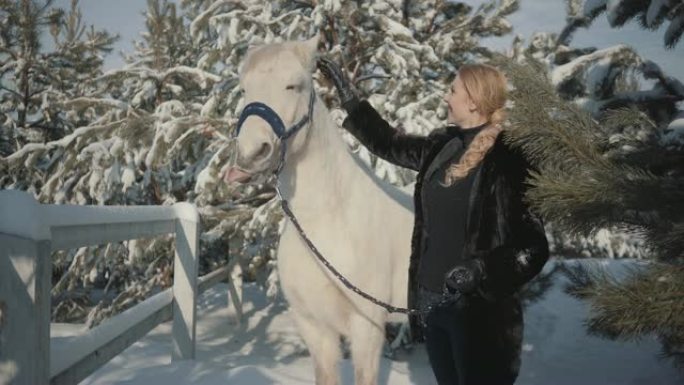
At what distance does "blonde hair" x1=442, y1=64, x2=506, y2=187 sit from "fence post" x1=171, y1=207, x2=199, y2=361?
2.18m

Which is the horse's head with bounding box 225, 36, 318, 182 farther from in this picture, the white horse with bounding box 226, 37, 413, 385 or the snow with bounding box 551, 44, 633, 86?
the snow with bounding box 551, 44, 633, 86

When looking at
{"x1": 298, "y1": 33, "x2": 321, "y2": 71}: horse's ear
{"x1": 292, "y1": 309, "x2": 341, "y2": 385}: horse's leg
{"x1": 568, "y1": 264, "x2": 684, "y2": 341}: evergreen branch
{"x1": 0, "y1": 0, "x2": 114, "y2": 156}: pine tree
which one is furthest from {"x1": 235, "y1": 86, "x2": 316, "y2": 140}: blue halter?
{"x1": 0, "y1": 0, "x2": 114, "y2": 156}: pine tree

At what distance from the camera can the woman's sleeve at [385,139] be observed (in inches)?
87.1

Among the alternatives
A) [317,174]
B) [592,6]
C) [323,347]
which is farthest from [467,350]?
[592,6]

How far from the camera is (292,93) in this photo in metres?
2.01

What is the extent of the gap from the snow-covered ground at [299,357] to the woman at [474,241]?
16.8 inches

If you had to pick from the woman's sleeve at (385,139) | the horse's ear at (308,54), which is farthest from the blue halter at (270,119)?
the woman's sleeve at (385,139)

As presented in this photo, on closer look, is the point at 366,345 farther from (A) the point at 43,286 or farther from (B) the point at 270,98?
(A) the point at 43,286

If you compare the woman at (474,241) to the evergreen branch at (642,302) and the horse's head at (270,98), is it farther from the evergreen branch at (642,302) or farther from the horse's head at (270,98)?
the horse's head at (270,98)

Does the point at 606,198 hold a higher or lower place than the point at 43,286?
higher

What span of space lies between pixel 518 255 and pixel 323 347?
3.91 ft

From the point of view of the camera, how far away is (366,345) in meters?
2.19

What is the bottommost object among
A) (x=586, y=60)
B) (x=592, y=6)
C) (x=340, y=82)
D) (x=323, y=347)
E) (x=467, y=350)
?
(x=323, y=347)

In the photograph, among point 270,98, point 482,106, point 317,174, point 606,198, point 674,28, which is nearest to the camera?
point 606,198
